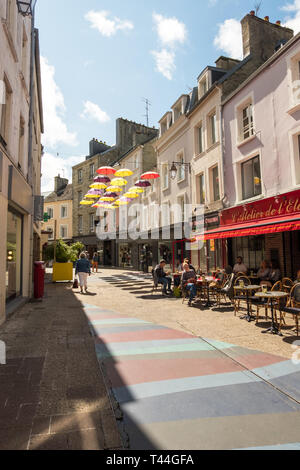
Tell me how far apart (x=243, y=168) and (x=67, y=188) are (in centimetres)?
3341

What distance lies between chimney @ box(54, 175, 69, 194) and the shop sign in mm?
34555

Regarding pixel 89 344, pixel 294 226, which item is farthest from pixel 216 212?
pixel 89 344

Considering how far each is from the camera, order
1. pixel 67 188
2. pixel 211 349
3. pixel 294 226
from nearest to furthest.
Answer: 1. pixel 211 349
2. pixel 294 226
3. pixel 67 188

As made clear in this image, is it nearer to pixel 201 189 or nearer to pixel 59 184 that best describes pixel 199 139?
pixel 201 189

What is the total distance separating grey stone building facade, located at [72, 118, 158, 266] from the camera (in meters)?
30.9

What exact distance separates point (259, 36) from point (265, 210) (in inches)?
368

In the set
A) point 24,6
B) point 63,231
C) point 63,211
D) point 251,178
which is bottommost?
point 251,178

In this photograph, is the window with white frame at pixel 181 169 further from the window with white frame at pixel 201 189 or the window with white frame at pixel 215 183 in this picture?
the window with white frame at pixel 215 183

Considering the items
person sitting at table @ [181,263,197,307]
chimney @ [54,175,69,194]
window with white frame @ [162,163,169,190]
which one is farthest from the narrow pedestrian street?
chimney @ [54,175,69,194]

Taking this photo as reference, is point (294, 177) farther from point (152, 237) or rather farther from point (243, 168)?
point (152, 237)

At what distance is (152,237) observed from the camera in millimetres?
21797

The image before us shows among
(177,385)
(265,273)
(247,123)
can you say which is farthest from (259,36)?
(177,385)

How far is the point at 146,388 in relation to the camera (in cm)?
340

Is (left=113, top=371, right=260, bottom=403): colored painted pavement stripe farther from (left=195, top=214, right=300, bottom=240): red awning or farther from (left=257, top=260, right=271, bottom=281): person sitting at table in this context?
(left=257, top=260, right=271, bottom=281): person sitting at table
